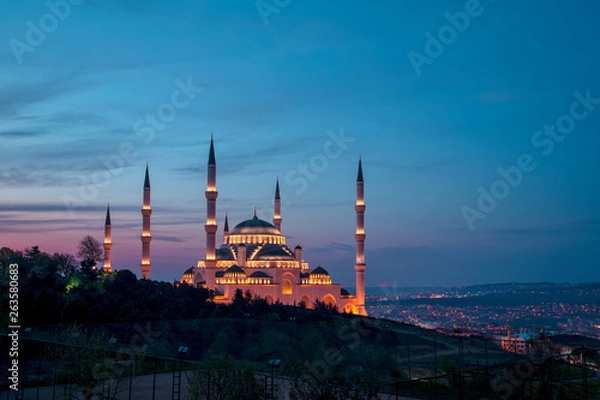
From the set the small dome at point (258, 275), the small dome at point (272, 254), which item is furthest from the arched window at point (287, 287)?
the small dome at point (272, 254)

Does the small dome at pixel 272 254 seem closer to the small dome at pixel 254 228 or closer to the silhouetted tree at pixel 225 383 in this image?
the small dome at pixel 254 228

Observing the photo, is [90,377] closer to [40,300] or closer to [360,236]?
[40,300]

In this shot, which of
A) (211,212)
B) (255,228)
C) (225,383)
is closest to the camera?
(225,383)

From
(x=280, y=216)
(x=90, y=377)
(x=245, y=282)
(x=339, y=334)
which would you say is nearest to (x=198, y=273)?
(x=245, y=282)

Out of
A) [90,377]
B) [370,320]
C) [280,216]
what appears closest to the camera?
[90,377]

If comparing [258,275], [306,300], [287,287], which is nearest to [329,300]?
[306,300]

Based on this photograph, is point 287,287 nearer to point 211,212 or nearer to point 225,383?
point 211,212

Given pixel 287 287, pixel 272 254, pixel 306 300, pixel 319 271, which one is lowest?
pixel 306 300
